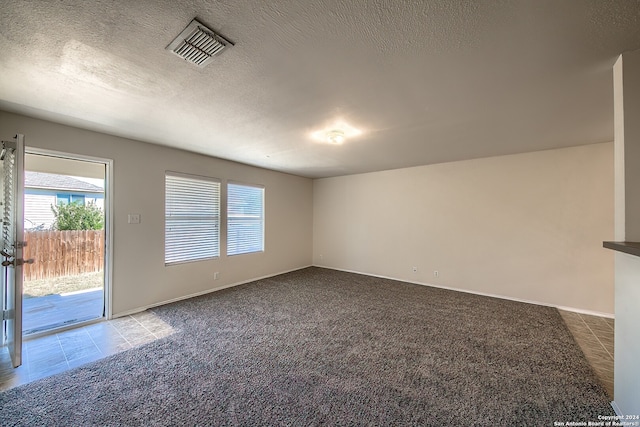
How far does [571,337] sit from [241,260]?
499cm

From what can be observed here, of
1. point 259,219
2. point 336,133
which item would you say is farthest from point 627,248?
point 259,219

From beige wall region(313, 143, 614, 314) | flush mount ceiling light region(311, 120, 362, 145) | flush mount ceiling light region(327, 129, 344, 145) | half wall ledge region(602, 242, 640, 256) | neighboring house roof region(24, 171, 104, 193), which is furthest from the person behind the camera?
neighboring house roof region(24, 171, 104, 193)

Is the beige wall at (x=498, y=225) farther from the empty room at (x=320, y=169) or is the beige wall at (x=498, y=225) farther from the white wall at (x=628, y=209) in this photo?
the white wall at (x=628, y=209)

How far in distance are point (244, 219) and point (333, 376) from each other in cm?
372

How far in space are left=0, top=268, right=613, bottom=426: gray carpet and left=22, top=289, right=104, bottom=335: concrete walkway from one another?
1.05 metres

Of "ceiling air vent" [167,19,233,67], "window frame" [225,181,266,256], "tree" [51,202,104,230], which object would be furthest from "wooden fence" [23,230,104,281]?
"ceiling air vent" [167,19,233,67]

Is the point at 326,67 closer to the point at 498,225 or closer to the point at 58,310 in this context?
the point at 498,225

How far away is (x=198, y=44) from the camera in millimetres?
1483

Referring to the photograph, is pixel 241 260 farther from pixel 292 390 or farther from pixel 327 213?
pixel 292 390

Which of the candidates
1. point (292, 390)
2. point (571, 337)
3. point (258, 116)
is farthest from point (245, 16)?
point (571, 337)

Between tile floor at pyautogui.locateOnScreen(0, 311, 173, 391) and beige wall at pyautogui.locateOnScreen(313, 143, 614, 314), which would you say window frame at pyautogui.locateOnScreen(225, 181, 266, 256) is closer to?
tile floor at pyautogui.locateOnScreen(0, 311, 173, 391)

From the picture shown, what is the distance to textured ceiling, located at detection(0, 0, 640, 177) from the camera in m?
1.27

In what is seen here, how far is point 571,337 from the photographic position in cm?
276

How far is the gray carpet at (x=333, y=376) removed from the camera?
→ 1.67m
